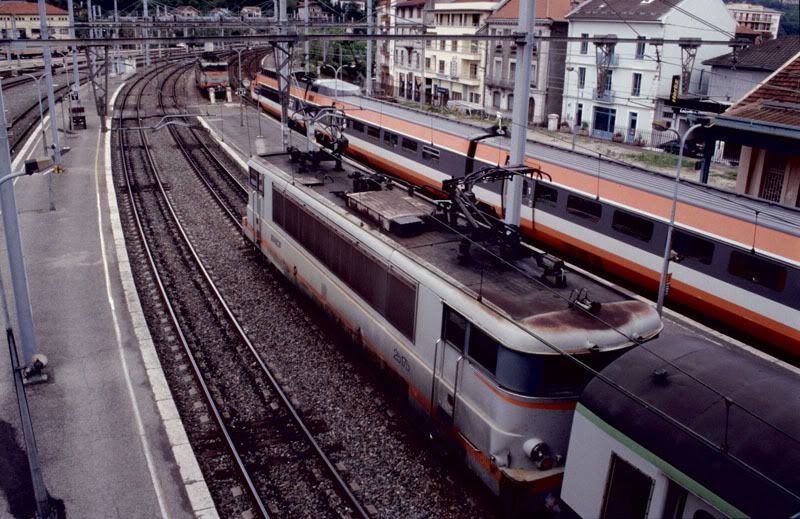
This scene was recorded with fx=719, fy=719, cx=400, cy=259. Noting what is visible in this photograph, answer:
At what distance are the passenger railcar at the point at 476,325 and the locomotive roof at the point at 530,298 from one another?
2 cm

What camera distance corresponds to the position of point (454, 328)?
9.83 m

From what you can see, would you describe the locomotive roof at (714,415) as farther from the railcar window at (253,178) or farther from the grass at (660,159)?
the grass at (660,159)

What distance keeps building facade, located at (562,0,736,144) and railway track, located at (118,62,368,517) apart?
28988 millimetres

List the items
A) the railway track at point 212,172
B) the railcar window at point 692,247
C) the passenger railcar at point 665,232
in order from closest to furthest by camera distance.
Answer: the passenger railcar at point 665,232
the railcar window at point 692,247
the railway track at point 212,172

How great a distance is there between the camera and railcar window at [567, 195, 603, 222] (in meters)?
18.9

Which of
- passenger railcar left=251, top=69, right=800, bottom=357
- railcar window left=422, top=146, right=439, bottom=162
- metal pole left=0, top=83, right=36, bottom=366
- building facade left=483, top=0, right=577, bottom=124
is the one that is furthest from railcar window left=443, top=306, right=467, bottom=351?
building facade left=483, top=0, right=577, bottom=124

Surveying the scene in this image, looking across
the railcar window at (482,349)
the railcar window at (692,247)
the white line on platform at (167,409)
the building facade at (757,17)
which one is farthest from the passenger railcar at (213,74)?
the building facade at (757,17)

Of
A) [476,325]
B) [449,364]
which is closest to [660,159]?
[449,364]

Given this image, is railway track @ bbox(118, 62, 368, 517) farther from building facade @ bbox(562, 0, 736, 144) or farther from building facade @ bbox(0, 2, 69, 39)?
building facade @ bbox(0, 2, 69, 39)

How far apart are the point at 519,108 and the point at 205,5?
68.9 meters

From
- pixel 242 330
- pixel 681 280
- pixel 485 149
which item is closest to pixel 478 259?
pixel 242 330

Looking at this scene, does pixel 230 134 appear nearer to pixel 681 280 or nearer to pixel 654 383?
pixel 681 280

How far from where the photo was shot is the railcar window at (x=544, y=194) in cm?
2047

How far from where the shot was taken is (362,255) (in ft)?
40.9
